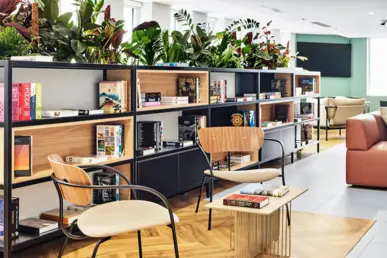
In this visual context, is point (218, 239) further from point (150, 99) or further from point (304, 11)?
point (304, 11)

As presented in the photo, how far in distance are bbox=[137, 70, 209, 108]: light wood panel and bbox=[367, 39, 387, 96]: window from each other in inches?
489

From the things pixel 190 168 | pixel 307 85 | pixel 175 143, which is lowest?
pixel 190 168

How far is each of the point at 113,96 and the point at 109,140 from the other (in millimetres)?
362

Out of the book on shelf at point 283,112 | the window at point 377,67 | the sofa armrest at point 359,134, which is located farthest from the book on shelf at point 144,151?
the window at point 377,67

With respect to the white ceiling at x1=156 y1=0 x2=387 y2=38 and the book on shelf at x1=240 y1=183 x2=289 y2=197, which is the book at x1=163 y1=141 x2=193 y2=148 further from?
the white ceiling at x1=156 y1=0 x2=387 y2=38

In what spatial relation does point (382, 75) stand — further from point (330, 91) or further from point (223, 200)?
point (223, 200)

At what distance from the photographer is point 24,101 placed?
3.44 meters

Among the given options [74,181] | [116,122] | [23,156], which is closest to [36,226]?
[23,156]

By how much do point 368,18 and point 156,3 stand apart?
508cm

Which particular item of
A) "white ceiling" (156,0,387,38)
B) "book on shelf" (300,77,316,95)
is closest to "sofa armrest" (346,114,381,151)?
"book on shelf" (300,77,316,95)

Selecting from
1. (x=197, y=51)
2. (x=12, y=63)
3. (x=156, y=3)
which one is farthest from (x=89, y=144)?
(x=156, y=3)

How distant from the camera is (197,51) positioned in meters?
5.86

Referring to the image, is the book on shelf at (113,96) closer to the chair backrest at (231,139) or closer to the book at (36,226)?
the chair backrest at (231,139)

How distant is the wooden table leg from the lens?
3484mm
